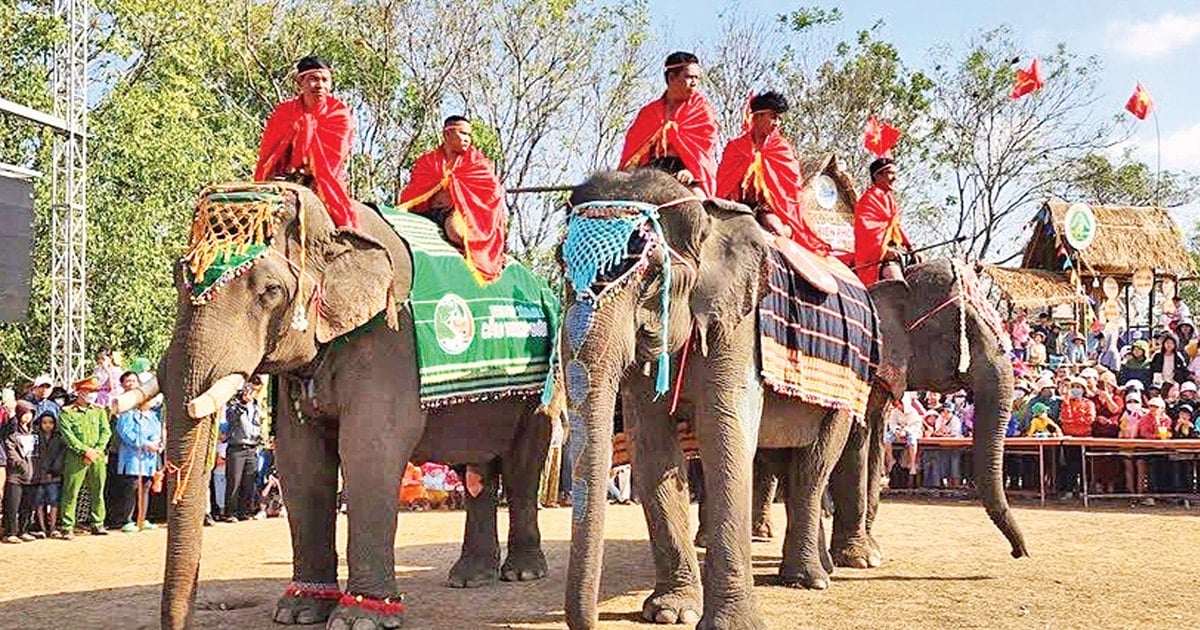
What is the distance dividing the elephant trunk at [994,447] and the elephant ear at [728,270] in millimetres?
3112

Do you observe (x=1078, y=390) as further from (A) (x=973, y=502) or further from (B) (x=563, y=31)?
(B) (x=563, y=31)

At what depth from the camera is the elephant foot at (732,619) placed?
20.6ft

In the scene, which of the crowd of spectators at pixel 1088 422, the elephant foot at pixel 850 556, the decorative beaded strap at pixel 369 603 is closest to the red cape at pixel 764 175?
the elephant foot at pixel 850 556

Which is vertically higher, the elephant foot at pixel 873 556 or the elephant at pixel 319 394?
the elephant at pixel 319 394

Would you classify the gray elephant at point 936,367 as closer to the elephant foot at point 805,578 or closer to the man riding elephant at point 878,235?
the man riding elephant at point 878,235

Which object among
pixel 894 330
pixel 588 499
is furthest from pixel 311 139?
pixel 894 330

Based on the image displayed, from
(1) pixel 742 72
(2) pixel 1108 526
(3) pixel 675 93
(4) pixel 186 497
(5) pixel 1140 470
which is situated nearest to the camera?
(4) pixel 186 497

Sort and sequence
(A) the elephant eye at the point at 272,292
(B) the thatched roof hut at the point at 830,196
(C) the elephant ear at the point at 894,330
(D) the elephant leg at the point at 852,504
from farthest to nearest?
1. (B) the thatched roof hut at the point at 830,196
2. (C) the elephant ear at the point at 894,330
3. (D) the elephant leg at the point at 852,504
4. (A) the elephant eye at the point at 272,292

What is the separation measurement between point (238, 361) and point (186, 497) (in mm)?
680

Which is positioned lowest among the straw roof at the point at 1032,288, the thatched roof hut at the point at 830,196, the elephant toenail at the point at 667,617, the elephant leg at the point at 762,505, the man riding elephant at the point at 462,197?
the elephant toenail at the point at 667,617

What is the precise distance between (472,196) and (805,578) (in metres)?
3.41

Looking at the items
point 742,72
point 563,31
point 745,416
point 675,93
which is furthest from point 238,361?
point 742,72

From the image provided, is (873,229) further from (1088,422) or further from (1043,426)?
(1043,426)

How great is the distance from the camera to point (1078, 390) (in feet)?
56.7
